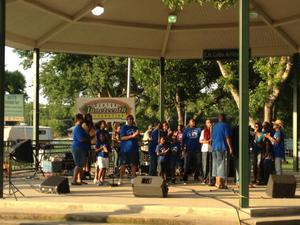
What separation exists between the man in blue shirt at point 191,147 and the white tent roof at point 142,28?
13.6ft

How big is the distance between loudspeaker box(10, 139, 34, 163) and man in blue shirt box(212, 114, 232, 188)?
4538 millimetres

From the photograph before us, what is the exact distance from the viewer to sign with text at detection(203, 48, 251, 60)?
20.2 meters

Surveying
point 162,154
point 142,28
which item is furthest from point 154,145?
point 142,28

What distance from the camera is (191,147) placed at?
54.2ft

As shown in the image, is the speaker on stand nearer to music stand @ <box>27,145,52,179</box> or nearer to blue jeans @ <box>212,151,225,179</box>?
music stand @ <box>27,145,52,179</box>

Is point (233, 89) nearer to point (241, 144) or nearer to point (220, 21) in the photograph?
point (220, 21)

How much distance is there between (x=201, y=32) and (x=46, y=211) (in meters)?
10.7

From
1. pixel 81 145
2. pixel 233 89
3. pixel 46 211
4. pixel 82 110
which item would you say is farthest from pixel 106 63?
pixel 46 211

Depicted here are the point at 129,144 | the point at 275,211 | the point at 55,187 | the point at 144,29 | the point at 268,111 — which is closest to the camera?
the point at 275,211

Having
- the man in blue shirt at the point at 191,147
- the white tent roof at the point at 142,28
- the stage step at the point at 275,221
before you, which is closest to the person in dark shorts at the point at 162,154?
the man in blue shirt at the point at 191,147

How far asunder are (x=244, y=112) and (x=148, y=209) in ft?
8.70

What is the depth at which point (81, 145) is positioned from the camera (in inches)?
587

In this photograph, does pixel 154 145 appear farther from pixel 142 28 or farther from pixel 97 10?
pixel 142 28

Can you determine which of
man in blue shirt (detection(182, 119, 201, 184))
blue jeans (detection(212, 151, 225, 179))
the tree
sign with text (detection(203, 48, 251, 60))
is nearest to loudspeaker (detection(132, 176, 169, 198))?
blue jeans (detection(212, 151, 225, 179))
